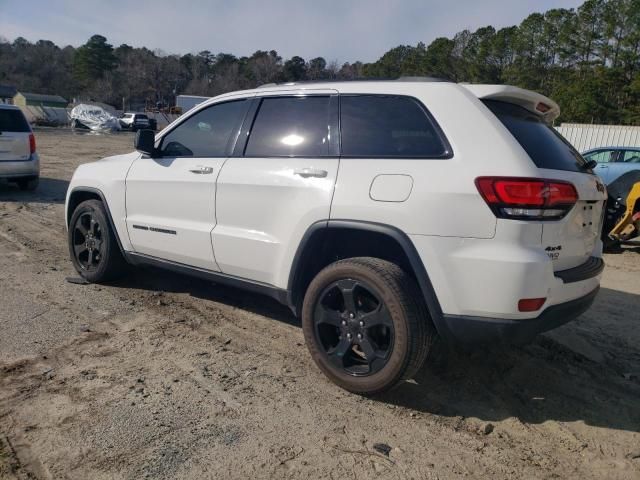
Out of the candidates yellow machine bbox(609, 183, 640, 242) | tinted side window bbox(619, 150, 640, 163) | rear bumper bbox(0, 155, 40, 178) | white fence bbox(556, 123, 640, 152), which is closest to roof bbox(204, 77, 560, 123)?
yellow machine bbox(609, 183, 640, 242)

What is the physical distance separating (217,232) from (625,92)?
36.1 m

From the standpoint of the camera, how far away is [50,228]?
307 inches

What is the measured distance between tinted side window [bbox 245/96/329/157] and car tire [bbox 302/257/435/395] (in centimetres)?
86

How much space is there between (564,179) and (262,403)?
6.99ft

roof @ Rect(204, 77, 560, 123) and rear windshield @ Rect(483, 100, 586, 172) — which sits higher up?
roof @ Rect(204, 77, 560, 123)

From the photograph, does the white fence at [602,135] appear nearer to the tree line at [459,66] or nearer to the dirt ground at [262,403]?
the tree line at [459,66]

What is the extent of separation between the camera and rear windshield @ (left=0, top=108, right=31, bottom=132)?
10.2m

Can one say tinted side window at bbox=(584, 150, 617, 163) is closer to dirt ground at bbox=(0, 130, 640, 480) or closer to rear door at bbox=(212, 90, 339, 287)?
dirt ground at bbox=(0, 130, 640, 480)

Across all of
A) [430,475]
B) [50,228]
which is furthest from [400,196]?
[50,228]

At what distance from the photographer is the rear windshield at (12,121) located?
10.2 metres

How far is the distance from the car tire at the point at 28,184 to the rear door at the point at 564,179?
35.3 ft

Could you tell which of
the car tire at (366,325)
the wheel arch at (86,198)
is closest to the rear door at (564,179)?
the car tire at (366,325)

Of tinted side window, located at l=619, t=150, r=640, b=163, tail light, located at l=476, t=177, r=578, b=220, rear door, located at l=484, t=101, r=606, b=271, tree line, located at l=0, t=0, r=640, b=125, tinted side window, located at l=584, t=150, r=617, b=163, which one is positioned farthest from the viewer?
tree line, located at l=0, t=0, r=640, b=125

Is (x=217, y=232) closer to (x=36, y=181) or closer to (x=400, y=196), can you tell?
(x=400, y=196)
